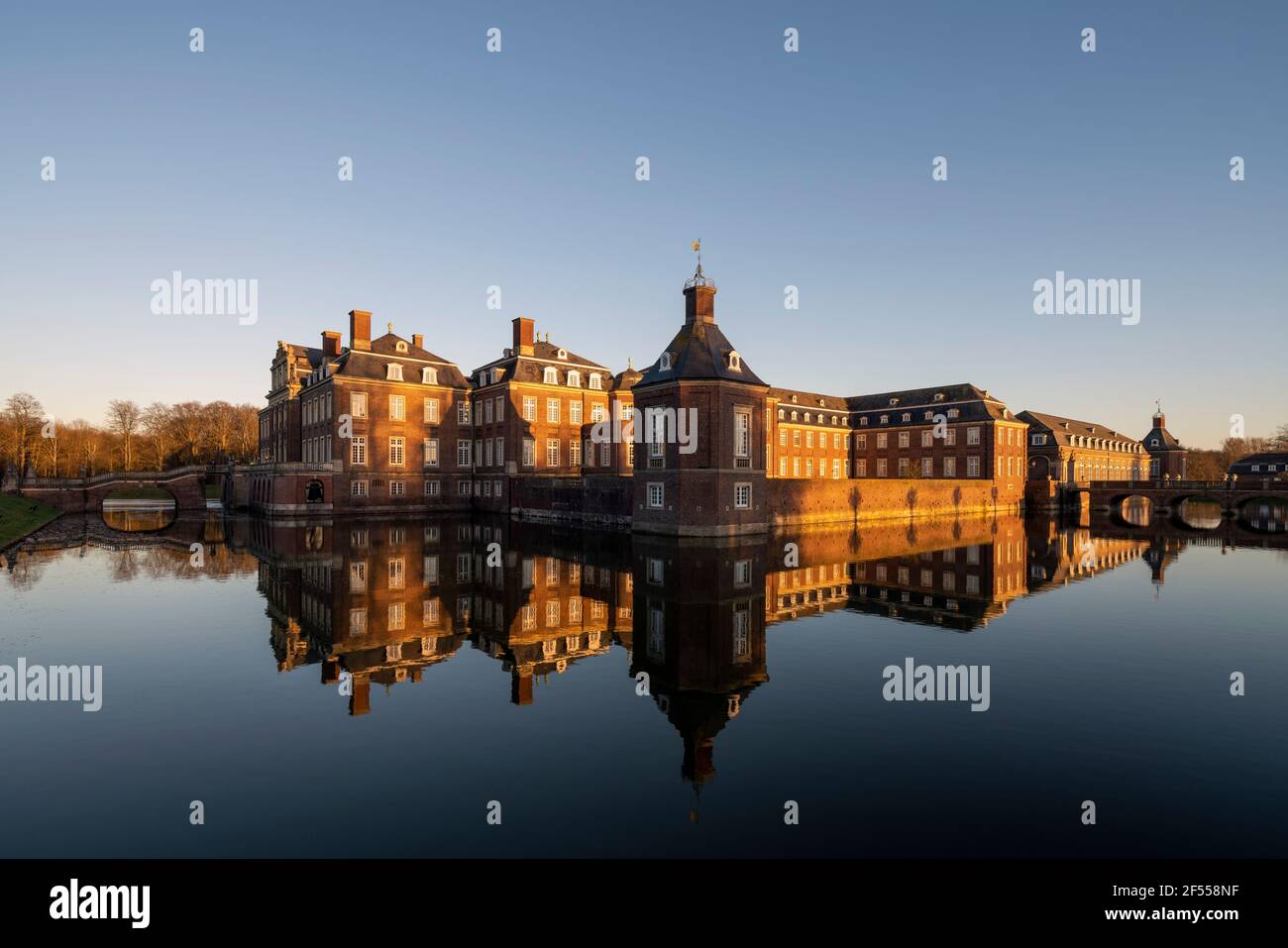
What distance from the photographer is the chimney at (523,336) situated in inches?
2108

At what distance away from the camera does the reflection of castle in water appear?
12.1 m

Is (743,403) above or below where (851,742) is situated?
above

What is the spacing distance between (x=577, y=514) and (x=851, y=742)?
34.6 meters

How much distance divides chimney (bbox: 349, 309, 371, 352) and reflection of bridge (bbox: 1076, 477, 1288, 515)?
72.5m

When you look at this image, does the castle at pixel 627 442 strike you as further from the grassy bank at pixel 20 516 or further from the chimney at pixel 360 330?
the grassy bank at pixel 20 516

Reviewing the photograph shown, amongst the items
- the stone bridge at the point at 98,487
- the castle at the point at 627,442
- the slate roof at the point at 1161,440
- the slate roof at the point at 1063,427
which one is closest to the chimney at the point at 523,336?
the castle at the point at 627,442

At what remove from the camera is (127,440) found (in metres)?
85.9

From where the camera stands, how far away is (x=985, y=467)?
6469cm

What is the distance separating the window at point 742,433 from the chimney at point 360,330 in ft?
109

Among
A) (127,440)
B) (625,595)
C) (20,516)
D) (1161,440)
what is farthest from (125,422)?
(1161,440)

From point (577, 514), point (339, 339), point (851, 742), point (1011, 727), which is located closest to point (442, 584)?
point (851, 742)

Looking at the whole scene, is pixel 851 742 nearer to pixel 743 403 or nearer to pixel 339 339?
pixel 743 403

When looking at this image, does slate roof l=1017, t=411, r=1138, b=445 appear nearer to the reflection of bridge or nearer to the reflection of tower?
the reflection of bridge
